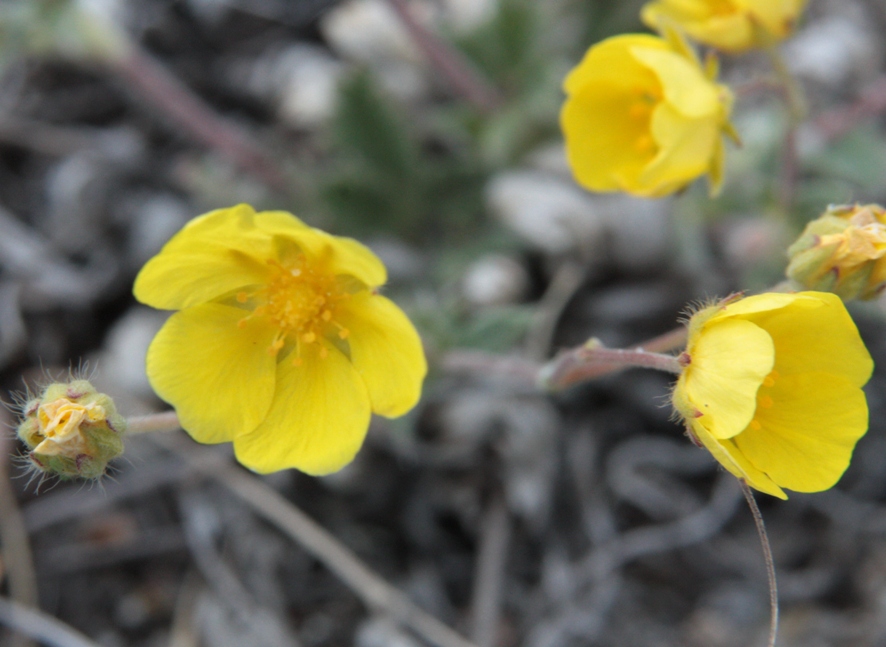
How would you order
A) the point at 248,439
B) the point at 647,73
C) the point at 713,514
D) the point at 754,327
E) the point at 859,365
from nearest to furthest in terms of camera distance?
the point at 754,327 → the point at 859,365 → the point at 248,439 → the point at 647,73 → the point at 713,514

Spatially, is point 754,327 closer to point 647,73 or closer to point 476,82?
point 647,73

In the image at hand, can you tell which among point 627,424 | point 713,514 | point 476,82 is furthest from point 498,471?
point 476,82

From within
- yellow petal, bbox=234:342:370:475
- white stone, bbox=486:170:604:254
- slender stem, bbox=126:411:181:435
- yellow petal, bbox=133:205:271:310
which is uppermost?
yellow petal, bbox=133:205:271:310

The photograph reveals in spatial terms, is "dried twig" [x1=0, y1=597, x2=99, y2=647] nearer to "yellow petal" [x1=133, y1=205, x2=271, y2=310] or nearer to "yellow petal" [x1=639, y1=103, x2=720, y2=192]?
"yellow petal" [x1=133, y1=205, x2=271, y2=310]

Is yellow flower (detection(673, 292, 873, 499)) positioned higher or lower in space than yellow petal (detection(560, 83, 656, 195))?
lower

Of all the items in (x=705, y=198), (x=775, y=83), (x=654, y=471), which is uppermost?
(x=775, y=83)

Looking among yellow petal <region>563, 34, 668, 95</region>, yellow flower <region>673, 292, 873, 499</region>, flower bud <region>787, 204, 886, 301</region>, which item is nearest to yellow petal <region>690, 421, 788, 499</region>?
yellow flower <region>673, 292, 873, 499</region>

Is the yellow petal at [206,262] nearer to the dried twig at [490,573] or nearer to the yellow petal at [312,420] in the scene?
the yellow petal at [312,420]

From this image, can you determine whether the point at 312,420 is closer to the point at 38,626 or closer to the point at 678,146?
the point at 678,146
